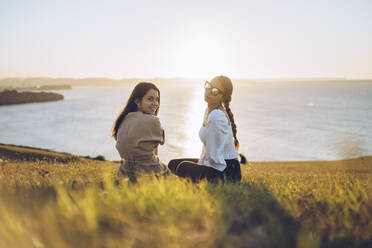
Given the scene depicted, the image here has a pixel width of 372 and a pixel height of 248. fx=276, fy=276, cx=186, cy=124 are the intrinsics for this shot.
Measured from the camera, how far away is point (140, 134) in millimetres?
4508

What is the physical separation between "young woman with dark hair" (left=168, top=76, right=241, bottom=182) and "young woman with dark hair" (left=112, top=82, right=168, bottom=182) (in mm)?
616

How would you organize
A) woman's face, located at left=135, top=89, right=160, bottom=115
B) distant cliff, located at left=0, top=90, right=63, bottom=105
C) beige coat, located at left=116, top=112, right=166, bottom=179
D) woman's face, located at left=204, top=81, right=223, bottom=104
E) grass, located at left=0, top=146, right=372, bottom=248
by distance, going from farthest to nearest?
distant cliff, located at left=0, top=90, right=63, bottom=105
woman's face, located at left=204, top=81, right=223, bottom=104
woman's face, located at left=135, top=89, right=160, bottom=115
beige coat, located at left=116, top=112, right=166, bottom=179
grass, located at left=0, top=146, right=372, bottom=248

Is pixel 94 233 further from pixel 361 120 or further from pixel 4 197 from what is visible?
pixel 361 120

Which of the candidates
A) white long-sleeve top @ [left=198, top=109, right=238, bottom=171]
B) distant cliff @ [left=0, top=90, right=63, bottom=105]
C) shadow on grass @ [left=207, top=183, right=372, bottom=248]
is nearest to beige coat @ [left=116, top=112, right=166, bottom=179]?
white long-sleeve top @ [left=198, top=109, right=238, bottom=171]

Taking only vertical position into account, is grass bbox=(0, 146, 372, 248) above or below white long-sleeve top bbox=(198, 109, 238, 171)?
below

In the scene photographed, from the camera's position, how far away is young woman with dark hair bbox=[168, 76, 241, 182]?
4816 mm

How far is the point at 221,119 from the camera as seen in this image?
479cm

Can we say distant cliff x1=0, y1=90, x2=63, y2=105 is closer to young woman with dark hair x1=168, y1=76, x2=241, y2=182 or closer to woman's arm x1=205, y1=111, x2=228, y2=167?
young woman with dark hair x1=168, y1=76, x2=241, y2=182

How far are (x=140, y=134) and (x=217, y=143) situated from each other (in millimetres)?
1347

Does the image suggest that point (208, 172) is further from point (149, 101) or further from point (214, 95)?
point (149, 101)

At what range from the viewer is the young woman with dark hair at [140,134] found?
4516 millimetres

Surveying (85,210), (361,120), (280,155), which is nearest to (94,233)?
(85,210)

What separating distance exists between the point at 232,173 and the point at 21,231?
367 cm

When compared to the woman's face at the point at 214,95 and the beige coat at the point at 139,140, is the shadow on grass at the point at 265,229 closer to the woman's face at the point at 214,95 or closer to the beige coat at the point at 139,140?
the beige coat at the point at 139,140
